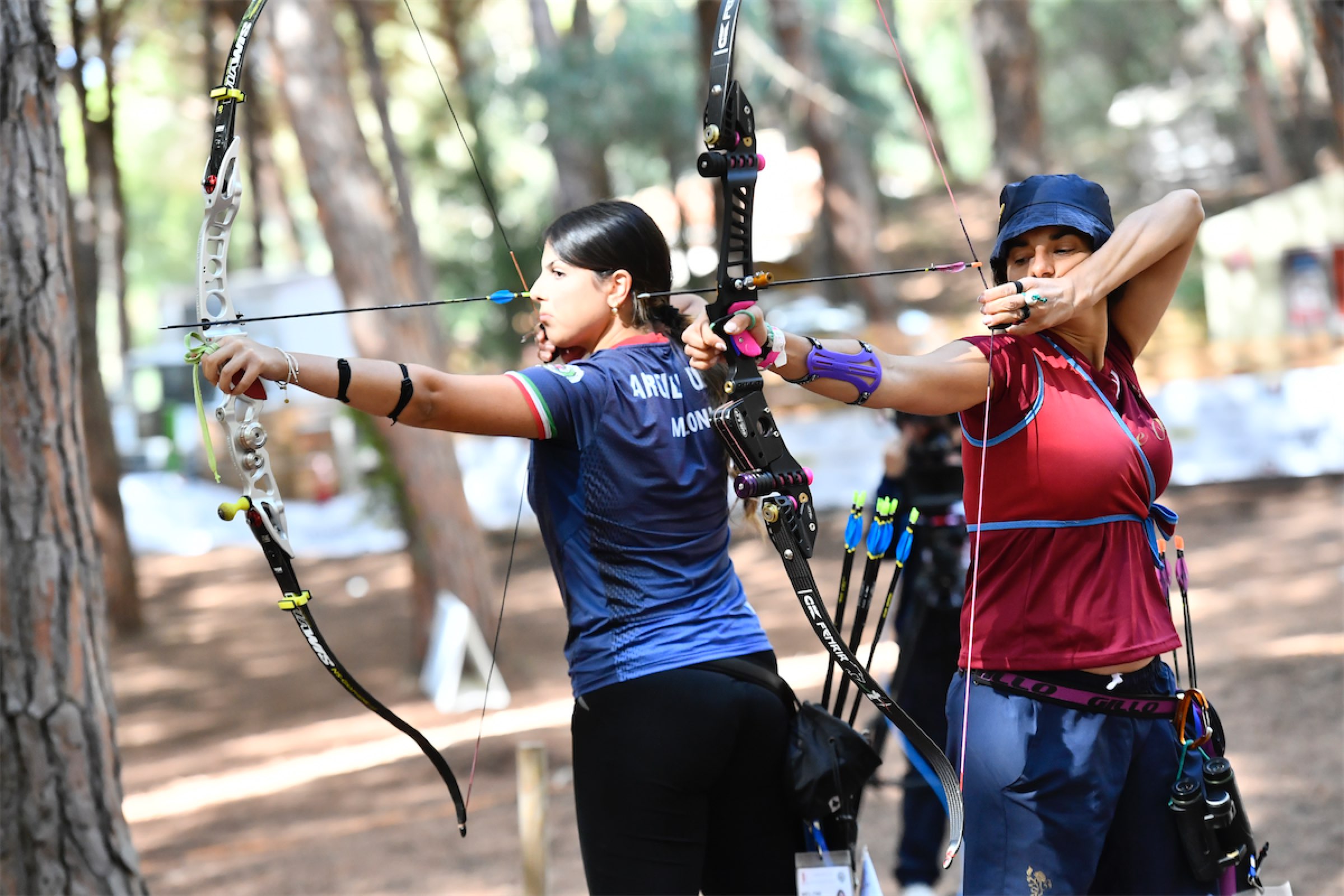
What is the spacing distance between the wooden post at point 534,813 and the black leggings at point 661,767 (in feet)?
3.13

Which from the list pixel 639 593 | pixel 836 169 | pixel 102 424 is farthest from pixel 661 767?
pixel 836 169

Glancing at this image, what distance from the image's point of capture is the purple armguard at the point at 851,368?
6.09ft

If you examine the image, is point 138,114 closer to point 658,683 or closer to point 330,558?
point 330,558

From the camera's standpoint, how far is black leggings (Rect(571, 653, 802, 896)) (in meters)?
1.97

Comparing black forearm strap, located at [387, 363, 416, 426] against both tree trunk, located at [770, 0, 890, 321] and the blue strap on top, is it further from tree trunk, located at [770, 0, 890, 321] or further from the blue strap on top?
tree trunk, located at [770, 0, 890, 321]

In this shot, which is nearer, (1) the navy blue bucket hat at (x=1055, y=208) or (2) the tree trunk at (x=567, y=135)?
→ (1) the navy blue bucket hat at (x=1055, y=208)

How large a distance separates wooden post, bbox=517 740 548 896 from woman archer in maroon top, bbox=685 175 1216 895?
1221mm

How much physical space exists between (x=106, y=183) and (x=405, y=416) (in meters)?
15.7

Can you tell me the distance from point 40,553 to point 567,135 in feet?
32.9

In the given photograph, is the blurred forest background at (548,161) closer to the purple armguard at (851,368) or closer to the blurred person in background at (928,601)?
the purple armguard at (851,368)

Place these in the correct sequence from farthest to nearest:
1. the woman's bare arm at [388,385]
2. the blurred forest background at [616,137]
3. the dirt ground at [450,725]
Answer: the blurred forest background at [616,137], the dirt ground at [450,725], the woman's bare arm at [388,385]

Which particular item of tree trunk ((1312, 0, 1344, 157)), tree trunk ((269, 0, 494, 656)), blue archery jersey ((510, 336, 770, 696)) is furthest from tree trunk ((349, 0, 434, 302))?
blue archery jersey ((510, 336, 770, 696))

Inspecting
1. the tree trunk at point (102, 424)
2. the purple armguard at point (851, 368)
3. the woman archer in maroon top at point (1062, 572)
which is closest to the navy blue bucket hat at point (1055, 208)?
the woman archer in maroon top at point (1062, 572)

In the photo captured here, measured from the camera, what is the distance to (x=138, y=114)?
1106 inches
